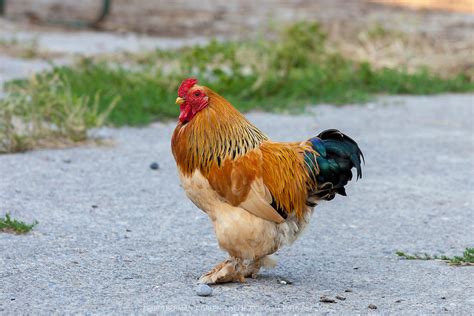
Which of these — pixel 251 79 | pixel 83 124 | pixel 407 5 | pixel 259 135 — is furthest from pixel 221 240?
pixel 407 5

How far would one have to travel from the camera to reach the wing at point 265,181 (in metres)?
5.92

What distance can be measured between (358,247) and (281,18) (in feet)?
42.0

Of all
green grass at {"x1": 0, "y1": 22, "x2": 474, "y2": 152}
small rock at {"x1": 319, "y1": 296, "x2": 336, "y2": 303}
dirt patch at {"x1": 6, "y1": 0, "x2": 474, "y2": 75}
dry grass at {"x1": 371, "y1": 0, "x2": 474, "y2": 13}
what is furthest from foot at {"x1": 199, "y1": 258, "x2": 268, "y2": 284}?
dry grass at {"x1": 371, "y1": 0, "x2": 474, "y2": 13}

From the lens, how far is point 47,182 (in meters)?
8.50

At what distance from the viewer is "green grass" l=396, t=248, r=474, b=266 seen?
6.53m

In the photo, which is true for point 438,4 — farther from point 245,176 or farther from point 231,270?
point 231,270

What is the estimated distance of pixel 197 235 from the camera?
7332 millimetres

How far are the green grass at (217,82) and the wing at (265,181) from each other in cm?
426

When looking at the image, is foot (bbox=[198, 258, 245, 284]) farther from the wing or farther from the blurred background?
the blurred background

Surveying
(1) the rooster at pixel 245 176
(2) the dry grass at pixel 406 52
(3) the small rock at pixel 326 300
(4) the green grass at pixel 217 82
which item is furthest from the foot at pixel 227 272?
(2) the dry grass at pixel 406 52

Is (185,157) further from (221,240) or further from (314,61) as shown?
(314,61)

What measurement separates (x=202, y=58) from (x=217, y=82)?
0.57 meters

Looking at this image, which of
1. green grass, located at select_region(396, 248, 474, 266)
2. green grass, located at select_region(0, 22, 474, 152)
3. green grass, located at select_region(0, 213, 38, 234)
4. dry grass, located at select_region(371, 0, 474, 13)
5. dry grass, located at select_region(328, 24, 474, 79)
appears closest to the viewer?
green grass, located at select_region(396, 248, 474, 266)

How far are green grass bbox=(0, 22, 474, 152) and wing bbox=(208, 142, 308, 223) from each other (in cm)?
426
